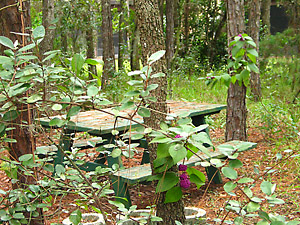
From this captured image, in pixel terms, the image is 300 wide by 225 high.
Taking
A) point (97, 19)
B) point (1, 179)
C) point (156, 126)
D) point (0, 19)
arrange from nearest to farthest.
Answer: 1. point (156, 126)
2. point (0, 19)
3. point (1, 179)
4. point (97, 19)

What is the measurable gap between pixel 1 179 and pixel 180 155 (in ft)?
11.8

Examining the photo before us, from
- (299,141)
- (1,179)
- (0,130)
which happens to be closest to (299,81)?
(299,141)

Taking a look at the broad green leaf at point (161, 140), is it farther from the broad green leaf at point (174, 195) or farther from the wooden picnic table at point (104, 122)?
the wooden picnic table at point (104, 122)

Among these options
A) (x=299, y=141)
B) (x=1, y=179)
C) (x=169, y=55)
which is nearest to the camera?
(x=1, y=179)

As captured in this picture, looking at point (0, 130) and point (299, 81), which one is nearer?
point (0, 130)

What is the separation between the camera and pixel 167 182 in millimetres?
1995

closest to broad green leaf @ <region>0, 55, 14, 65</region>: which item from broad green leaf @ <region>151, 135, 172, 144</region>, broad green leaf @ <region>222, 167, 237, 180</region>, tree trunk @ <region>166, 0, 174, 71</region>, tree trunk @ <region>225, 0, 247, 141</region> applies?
broad green leaf @ <region>151, 135, 172, 144</region>

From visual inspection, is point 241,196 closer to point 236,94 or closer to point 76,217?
point 76,217

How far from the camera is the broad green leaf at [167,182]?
1.98 meters

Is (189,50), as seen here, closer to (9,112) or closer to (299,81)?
(299,81)

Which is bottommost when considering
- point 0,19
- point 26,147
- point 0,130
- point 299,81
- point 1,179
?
point 1,179

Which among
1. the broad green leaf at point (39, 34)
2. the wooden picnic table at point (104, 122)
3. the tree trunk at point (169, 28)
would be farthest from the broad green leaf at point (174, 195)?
the tree trunk at point (169, 28)

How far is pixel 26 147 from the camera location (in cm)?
269

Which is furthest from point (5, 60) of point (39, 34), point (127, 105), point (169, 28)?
point (169, 28)
